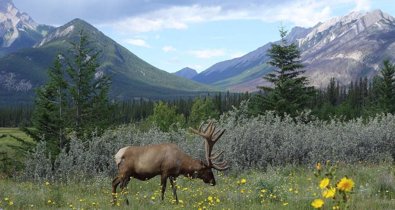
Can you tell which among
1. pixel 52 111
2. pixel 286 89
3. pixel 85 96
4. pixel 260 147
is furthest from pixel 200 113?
pixel 260 147

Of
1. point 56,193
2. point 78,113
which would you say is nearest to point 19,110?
point 78,113

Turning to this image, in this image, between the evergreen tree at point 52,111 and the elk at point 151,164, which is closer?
the elk at point 151,164

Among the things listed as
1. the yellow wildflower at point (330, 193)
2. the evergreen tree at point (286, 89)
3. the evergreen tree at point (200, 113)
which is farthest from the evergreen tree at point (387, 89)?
the yellow wildflower at point (330, 193)

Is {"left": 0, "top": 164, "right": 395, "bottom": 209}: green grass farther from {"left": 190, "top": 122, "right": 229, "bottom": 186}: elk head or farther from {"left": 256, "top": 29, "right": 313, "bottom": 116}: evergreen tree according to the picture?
{"left": 256, "top": 29, "right": 313, "bottom": 116}: evergreen tree

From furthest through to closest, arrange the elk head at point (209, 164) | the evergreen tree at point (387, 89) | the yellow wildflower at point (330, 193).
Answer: the evergreen tree at point (387, 89), the elk head at point (209, 164), the yellow wildflower at point (330, 193)

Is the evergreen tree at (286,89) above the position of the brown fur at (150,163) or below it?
above

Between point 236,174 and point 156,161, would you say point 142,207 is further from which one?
point 236,174

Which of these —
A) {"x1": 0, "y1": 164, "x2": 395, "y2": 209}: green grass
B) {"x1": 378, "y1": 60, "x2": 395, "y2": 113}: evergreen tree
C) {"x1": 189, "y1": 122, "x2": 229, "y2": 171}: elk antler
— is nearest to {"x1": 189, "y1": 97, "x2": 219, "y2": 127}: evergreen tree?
{"x1": 378, "y1": 60, "x2": 395, "y2": 113}: evergreen tree

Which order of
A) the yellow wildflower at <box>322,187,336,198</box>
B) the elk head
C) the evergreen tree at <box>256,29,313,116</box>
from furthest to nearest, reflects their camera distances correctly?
1. the evergreen tree at <box>256,29,313,116</box>
2. the elk head
3. the yellow wildflower at <box>322,187,336,198</box>

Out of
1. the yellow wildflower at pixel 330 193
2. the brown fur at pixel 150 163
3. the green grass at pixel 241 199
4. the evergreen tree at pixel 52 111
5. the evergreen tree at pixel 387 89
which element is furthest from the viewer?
the evergreen tree at pixel 387 89

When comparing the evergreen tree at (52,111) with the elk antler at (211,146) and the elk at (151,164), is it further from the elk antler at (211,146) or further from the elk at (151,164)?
the elk antler at (211,146)

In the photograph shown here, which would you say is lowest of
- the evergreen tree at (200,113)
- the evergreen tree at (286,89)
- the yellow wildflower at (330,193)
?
the evergreen tree at (200,113)

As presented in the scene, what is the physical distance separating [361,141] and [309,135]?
196 centimetres

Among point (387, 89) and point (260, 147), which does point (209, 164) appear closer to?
point (260, 147)
